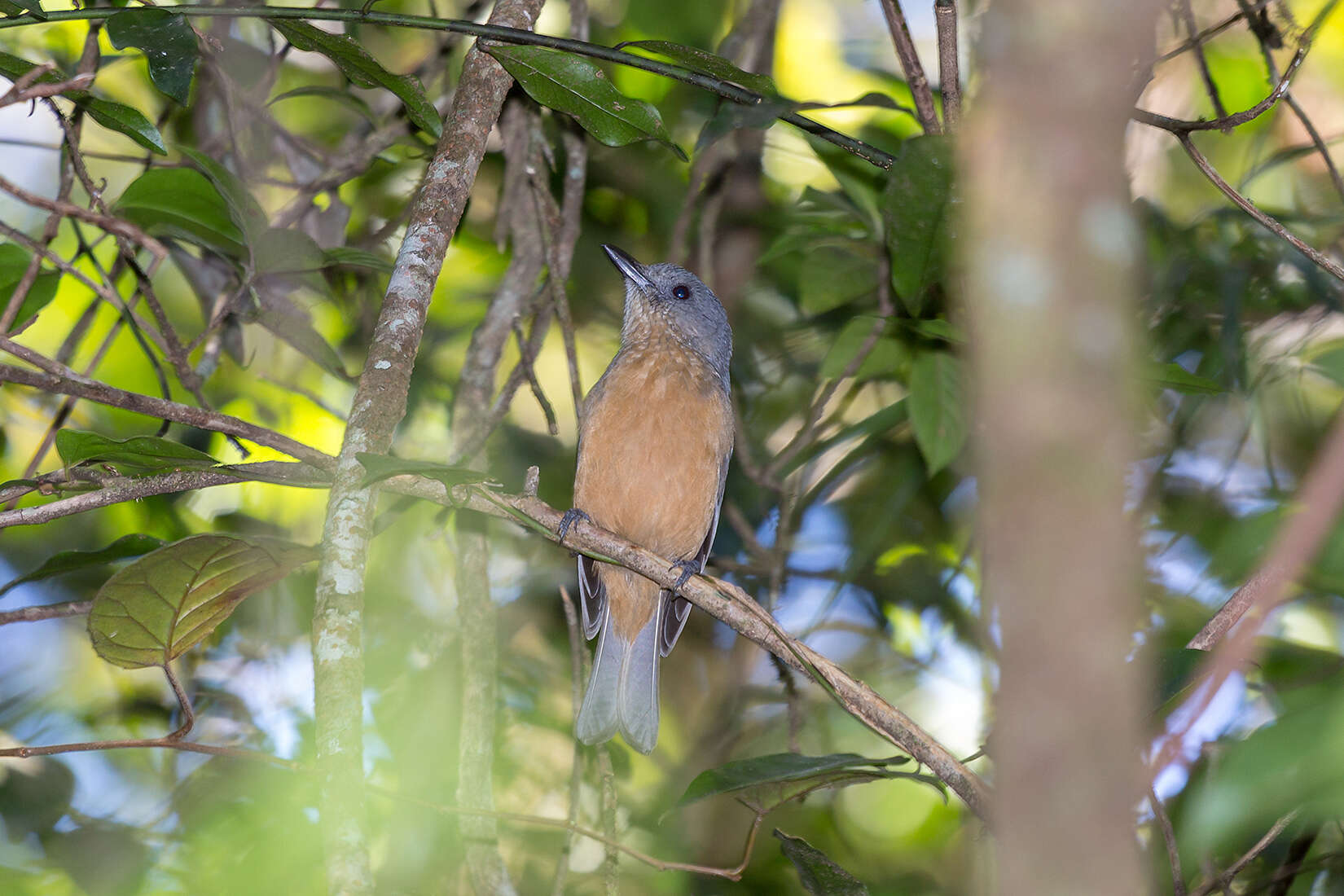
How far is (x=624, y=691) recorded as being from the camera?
4.13 meters

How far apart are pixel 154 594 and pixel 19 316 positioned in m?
1.39

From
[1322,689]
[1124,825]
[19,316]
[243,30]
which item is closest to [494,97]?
[19,316]

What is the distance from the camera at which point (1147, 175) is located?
522cm

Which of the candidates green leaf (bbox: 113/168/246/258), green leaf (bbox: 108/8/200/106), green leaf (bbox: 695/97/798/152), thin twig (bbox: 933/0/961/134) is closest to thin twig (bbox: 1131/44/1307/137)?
thin twig (bbox: 933/0/961/134)

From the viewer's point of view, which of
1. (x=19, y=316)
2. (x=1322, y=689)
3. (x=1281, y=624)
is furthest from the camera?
(x=1281, y=624)

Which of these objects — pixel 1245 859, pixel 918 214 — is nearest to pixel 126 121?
pixel 918 214

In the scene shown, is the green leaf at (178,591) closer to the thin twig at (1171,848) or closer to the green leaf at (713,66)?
the green leaf at (713,66)

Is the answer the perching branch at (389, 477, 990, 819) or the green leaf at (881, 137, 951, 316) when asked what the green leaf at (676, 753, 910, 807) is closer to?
the perching branch at (389, 477, 990, 819)

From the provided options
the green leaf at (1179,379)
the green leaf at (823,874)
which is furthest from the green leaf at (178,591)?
the green leaf at (1179,379)

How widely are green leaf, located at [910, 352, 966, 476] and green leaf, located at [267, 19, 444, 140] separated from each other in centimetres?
191

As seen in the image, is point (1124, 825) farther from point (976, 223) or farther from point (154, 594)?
point (154, 594)

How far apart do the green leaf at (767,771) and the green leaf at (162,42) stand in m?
2.13

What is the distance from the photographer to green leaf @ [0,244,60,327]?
10.3 feet

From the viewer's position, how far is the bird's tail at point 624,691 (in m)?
3.91
